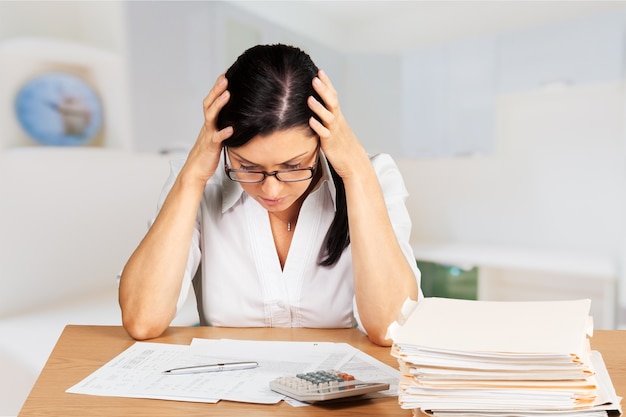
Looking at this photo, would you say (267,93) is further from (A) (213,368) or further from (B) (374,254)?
(A) (213,368)

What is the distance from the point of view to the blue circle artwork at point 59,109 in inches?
92.8

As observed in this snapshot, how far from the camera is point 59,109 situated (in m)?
2.43

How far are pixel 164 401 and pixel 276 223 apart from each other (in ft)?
2.13

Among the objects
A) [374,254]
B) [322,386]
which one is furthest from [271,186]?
[322,386]

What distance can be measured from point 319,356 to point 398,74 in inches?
135

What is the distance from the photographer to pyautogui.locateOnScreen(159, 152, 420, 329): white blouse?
4.35 ft

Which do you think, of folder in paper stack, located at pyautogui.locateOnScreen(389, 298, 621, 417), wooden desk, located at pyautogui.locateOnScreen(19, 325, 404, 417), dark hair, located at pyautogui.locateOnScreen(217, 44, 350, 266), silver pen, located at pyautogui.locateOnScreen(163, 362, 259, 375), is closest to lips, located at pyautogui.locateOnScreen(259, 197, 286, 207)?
dark hair, located at pyautogui.locateOnScreen(217, 44, 350, 266)

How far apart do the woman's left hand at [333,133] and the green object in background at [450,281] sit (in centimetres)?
243

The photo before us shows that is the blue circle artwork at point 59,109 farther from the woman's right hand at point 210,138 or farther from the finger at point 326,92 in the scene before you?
the finger at point 326,92

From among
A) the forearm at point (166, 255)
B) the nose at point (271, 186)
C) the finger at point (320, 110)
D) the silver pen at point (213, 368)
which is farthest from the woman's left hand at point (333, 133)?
the silver pen at point (213, 368)

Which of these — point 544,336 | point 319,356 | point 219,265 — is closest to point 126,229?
point 219,265

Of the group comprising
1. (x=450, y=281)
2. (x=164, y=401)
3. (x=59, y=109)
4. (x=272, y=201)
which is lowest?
(x=450, y=281)

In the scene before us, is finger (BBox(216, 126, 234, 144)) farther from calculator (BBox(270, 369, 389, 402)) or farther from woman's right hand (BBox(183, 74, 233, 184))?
calculator (BBox(270, 369, 389, 402))

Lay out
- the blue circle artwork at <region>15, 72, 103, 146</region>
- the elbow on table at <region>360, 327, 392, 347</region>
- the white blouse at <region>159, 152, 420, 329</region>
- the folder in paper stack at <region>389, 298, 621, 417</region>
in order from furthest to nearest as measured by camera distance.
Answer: the blue circle artwork at <region>15, 72, 103, 146</region> < the white blouse at <region>159, 152, 420, 329</region> < the elbow on table at <region>360, 327, 392, 347</region> < the folder in paper stack at <region>389, 298, 621, 417</region>
